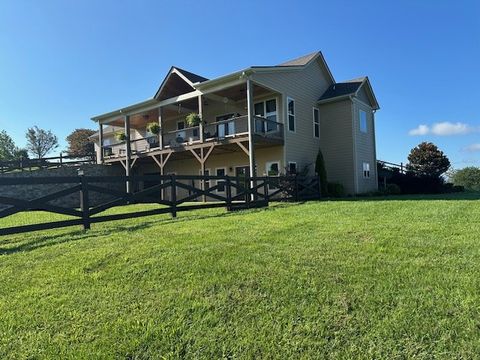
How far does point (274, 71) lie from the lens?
1670 centimetres

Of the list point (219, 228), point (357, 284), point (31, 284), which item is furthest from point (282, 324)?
point (219, 228)

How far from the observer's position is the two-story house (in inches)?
669

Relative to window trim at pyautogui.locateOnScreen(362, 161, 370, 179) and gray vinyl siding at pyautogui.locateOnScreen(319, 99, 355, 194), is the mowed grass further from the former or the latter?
window trim at pyautogui.locateOnScreen(362, 161, 370, 179)

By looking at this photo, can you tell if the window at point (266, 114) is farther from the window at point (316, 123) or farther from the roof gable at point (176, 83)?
the roof gable at point (176, 83)

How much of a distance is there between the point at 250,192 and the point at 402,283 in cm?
824

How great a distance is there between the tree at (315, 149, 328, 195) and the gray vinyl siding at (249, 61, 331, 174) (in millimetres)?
537

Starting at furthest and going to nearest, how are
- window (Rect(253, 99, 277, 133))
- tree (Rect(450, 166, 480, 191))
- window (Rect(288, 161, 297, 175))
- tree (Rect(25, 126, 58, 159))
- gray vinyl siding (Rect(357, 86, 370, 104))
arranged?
tree (Rect(25, 126, 58, 159)) < tree (Rect(450, 166, 480, 191)) < gray vinyl siding (Rect(357, 86, 370, 104)) < window (Rect(288, 161, 297, 175)) < window (Rect(253, 99, 277, 133))

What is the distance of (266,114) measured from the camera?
18.3 meters

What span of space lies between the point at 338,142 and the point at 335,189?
3.04 metres

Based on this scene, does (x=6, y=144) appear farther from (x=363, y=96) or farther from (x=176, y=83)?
(x=363, y=96)

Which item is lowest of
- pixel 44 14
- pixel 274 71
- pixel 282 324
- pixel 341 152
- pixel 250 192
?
pixel 282 324

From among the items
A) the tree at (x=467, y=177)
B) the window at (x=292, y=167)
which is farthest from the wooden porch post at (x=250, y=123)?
the tree at (x=467, y=177)

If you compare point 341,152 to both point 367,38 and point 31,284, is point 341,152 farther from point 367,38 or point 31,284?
point 31,284

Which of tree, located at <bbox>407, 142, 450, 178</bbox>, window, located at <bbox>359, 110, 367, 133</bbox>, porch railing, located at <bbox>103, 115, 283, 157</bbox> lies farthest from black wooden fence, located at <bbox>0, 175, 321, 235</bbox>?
tree, located at <bbox>407, 142, 450, 178</bbox>
